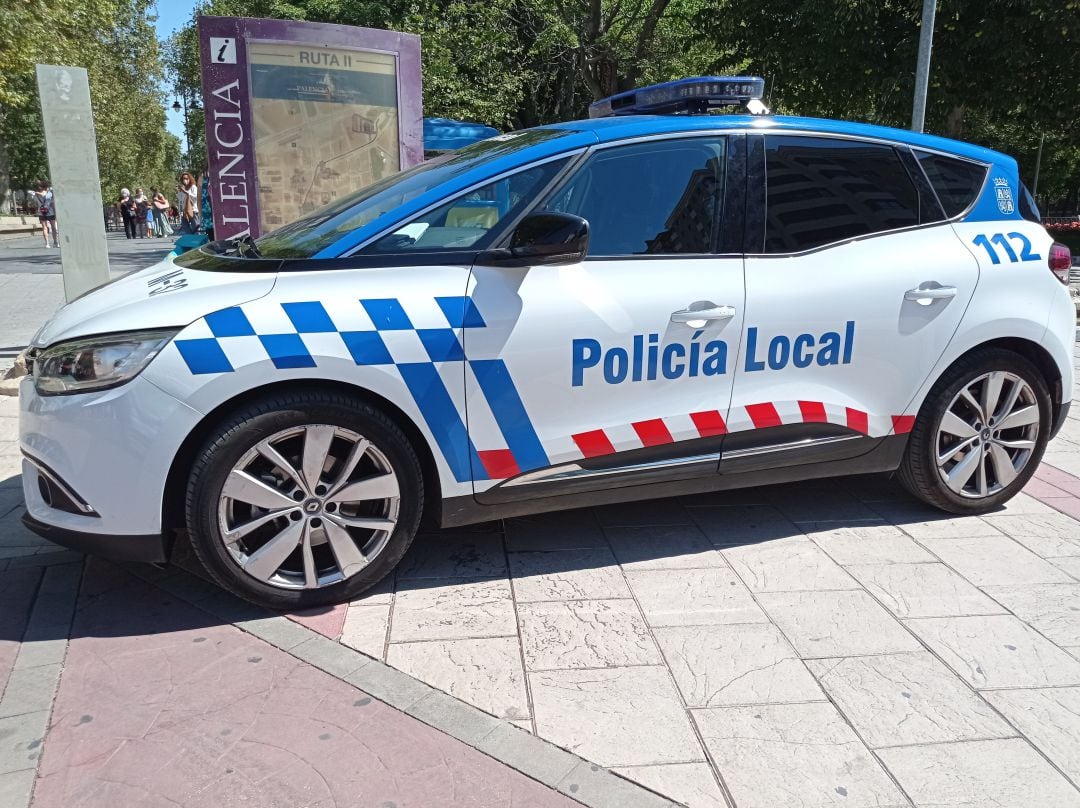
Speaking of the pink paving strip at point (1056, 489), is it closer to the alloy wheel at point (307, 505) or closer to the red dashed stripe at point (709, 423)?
the red dashed stripe at point (709, 423)

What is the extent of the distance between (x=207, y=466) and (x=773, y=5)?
15.2 meters

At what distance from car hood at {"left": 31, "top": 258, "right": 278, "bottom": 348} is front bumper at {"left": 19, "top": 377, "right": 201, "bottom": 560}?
211mm

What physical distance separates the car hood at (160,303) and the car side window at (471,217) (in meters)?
0.44

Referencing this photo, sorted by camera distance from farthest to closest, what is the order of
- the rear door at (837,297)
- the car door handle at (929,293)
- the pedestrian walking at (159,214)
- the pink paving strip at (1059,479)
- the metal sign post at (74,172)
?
the pedestrian walking at (159,214) → the metal sign post at (74,172) → the pink paving strip at (1059,479) → the car door handle at (929,293) → the rear door at (837,297)

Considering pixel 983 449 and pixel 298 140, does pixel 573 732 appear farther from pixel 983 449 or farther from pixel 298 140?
pixel 298 140

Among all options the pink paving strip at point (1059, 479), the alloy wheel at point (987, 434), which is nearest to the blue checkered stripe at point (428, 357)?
the alloy wheel at point (987, 434)

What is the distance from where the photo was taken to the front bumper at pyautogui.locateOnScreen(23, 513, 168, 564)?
9.55 feet

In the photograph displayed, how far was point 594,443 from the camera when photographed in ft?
10.9

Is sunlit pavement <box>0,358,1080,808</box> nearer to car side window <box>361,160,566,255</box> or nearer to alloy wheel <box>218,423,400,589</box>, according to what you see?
alloy wheel <box>218,423,400,589</box>

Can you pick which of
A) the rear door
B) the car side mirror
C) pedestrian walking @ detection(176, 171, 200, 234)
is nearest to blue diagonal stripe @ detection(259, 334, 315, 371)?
the car side mirror

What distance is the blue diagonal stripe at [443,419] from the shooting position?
302 centimetres

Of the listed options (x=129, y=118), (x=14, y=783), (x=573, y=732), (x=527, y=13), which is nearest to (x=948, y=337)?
(x=573, y=732)

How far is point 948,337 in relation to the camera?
3756mm

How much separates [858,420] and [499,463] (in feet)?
5.18
